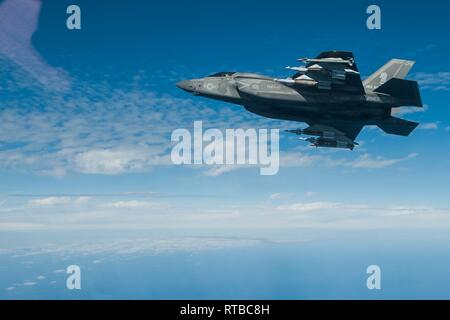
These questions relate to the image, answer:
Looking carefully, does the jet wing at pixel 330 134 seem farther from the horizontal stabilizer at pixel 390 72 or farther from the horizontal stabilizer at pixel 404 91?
the horizontal stabilizer at pixel 404 91

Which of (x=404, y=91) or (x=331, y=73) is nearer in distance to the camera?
(x=404, y=91)

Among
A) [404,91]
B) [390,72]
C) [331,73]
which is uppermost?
[390,72]

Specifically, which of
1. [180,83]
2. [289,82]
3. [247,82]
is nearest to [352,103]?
[289,82]

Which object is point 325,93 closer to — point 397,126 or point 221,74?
point 397,126

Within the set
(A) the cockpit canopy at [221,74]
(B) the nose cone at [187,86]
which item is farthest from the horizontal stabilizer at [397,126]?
(B) the nose cone at [187,86]

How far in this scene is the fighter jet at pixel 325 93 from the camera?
137ft

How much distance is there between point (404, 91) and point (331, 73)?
21.1ft

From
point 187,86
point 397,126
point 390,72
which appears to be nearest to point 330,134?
point 397,126

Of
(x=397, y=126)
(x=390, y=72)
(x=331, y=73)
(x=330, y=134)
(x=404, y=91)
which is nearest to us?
(x=404, y=91)

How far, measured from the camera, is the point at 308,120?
4653 cm

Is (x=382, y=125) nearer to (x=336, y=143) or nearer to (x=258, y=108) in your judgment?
(x=336, y=143)

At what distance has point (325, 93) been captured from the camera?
43531 mm

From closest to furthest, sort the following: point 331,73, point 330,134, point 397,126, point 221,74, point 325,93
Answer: point 331,73 < point 325,93 < point 397,126 < point 221,74 < point 330,134

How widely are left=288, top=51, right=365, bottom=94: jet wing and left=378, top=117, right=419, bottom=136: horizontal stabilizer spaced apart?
174 inches
